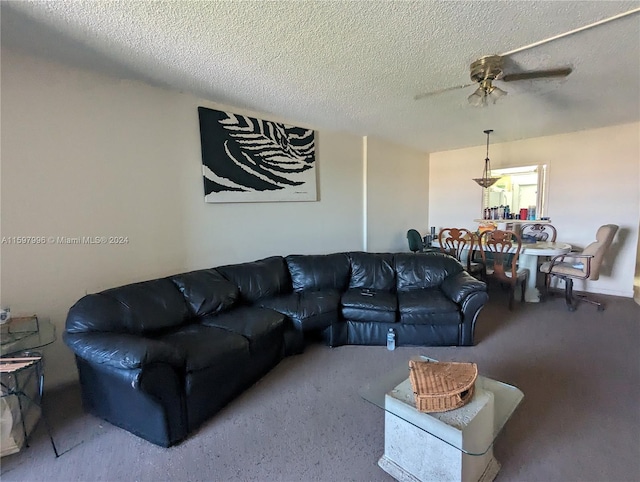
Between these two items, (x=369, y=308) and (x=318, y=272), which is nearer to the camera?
(x=369, y=308)

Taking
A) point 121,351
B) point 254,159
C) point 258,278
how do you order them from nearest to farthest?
point 121,351 → point 258,278 → point 254,159

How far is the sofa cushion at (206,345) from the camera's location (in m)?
1.96

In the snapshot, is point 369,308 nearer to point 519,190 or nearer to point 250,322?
point 250,322

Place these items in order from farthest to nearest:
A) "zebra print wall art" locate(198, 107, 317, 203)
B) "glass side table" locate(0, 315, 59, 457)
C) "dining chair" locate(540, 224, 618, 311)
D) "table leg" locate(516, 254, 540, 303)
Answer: "table leg" locate(516, 254, 540, 303) → "dining chair" locate(540, 224, 618, 311) → "zebra print wall art" locate(198, 107, 317, 203) → "glass side table" locate(0, 315, 59, 457)

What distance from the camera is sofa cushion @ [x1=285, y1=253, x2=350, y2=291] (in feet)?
11.5

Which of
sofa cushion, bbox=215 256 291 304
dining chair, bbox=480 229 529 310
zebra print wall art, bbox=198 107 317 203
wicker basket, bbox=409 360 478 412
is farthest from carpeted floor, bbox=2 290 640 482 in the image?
zebra print wall art, bbox=198 107 317 203

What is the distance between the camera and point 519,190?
5410mm

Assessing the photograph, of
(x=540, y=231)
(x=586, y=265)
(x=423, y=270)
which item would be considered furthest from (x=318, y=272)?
(x=540, y=231)

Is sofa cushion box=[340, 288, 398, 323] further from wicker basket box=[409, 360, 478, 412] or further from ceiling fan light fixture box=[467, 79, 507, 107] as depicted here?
ceiling fan light fixture box=[467, 79, 507, 107]

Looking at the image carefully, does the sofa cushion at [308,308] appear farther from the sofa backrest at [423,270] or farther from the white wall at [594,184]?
the white wall at [594,184]

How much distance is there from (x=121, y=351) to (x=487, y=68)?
2975mm

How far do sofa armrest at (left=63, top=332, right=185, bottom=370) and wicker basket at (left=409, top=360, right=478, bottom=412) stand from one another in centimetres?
133

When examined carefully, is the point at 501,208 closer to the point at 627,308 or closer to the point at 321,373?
the point at 627,308

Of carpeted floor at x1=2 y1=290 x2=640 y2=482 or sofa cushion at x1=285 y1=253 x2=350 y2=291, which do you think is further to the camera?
sofa cushion at x1=285 y1=253 x2=350 y2=291
